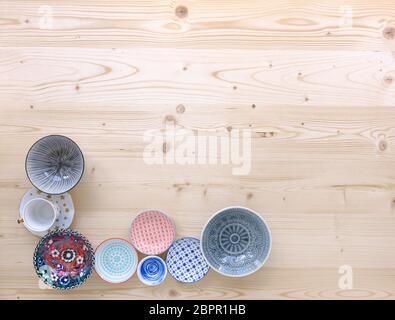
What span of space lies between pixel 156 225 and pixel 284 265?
1.57ft

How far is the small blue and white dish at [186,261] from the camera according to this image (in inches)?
59.7

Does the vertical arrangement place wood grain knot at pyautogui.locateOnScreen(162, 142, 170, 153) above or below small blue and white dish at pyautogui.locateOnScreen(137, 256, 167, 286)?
above

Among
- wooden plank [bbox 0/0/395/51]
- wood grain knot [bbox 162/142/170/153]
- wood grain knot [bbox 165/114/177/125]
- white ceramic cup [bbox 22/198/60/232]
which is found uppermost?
wooden plank [bbox 0/0/395/51]

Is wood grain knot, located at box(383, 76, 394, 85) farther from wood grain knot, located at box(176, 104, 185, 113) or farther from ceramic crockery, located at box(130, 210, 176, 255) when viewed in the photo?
ceramic crockery, located at box(130, 210, 176, 255)

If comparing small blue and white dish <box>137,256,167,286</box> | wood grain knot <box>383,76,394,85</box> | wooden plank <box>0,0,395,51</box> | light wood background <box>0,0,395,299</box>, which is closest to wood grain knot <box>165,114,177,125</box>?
light wood background <box>0,0,395,299</box>

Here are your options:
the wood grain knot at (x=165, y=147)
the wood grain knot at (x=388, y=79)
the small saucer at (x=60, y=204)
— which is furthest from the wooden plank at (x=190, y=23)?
the small saucer at (x=60, y=204)

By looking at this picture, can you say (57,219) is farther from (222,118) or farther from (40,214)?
(222,118)

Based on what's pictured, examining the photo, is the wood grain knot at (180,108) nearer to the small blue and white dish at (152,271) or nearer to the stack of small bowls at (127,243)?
the stack of small bowls at (127,243)

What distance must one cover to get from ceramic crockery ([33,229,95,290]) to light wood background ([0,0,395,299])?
4cm

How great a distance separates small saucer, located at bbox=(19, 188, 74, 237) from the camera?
151 cm

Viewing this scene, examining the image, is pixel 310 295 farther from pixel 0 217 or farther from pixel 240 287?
pixel 0 217

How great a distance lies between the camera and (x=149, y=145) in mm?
1537

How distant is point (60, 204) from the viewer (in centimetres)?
151
